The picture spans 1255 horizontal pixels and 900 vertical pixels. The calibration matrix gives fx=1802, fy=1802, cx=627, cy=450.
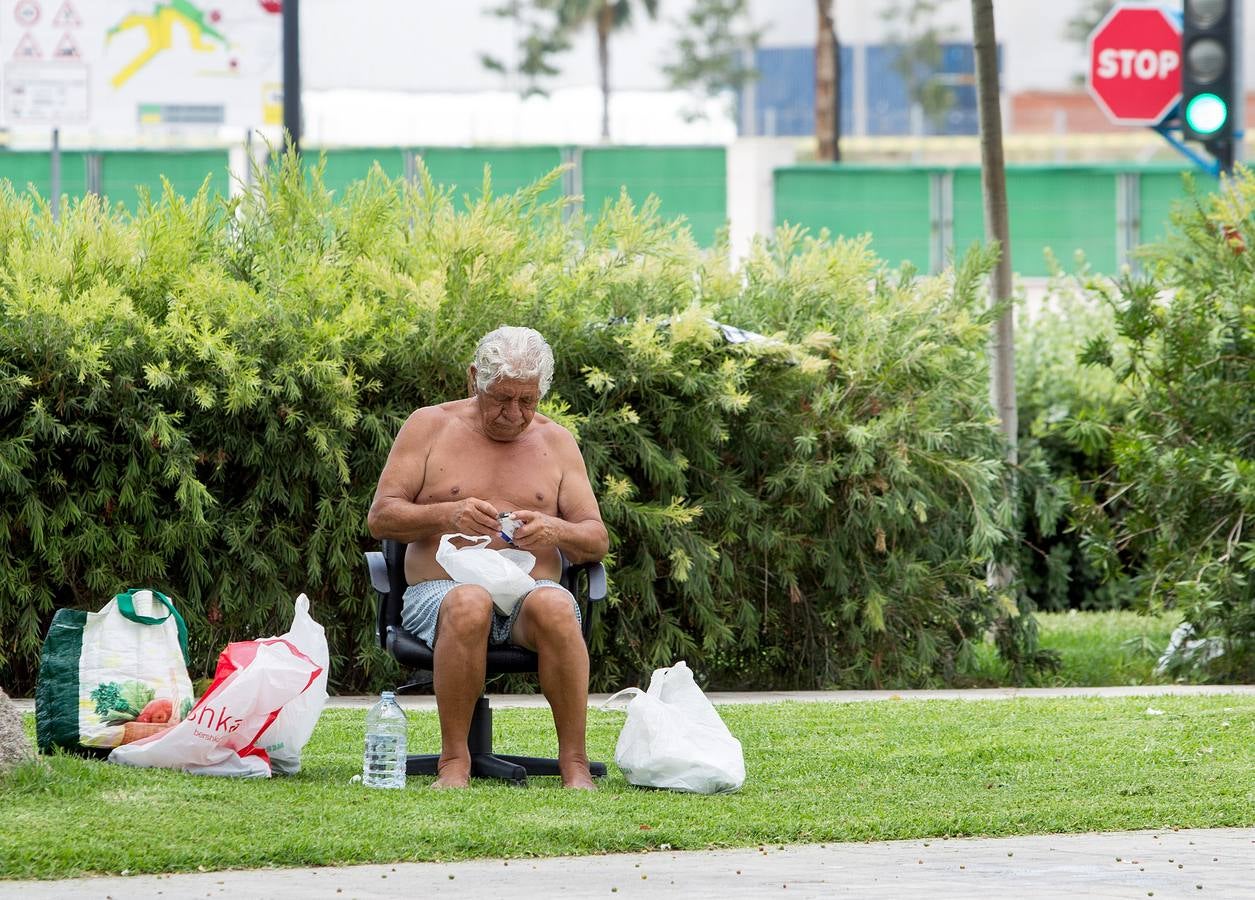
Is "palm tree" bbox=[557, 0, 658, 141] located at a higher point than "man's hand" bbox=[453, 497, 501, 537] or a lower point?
higher

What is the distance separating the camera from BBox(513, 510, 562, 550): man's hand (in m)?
5.79

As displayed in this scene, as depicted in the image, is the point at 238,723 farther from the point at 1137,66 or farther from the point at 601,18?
the point at 601,18

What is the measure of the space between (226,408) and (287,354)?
1.22 feet

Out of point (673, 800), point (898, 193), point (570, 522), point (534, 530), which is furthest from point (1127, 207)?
point (673, 800)

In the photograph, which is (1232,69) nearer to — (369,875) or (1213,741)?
(1213,741)

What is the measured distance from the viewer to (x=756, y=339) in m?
8.63

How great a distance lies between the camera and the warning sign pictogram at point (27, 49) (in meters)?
12.9

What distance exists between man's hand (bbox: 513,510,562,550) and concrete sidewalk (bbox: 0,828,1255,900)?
1327 millimetres

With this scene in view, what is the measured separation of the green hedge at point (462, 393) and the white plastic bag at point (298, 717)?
2.13 meters

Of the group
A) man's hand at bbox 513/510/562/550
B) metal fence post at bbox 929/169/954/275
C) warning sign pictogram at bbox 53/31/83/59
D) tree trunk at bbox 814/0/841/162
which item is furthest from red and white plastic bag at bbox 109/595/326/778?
tree trunk at bbox 814/0/841/162

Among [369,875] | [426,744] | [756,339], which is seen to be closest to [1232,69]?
[756,339]

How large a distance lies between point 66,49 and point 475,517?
8.76m

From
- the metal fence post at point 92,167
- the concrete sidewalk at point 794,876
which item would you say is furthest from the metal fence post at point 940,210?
the concrete sidewalk at point 794,876

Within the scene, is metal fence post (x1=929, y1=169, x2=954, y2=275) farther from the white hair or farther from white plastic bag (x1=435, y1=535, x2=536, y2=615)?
white plastic bag (x1=435, y1=535, x2=536, y2=615)
